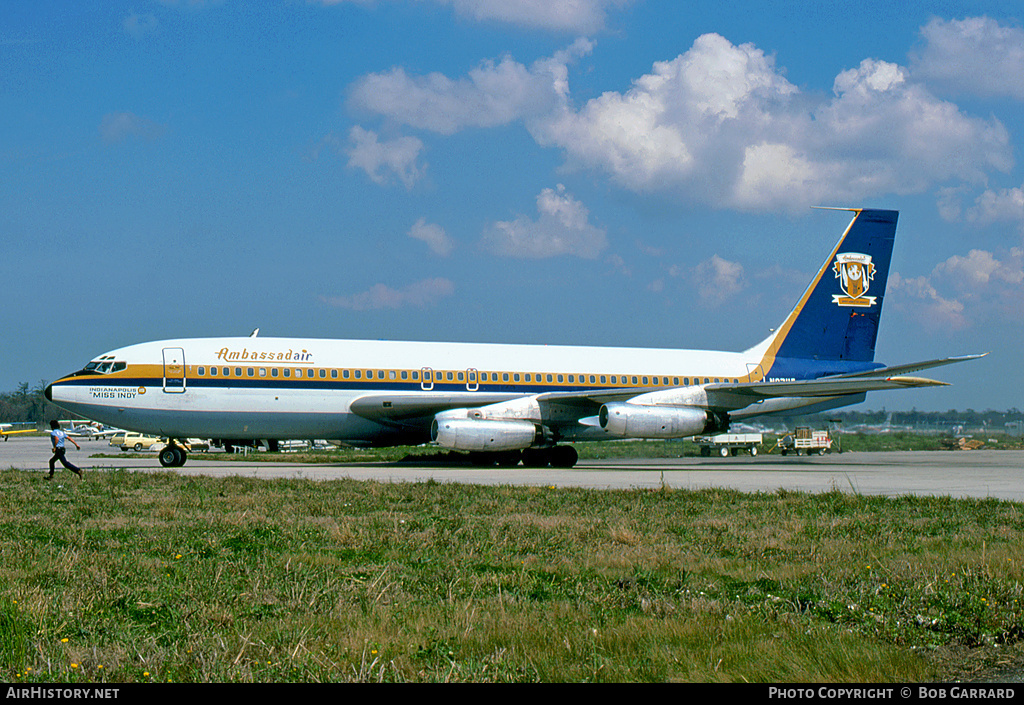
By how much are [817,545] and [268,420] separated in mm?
19597

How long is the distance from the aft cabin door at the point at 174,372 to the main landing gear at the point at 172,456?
184 cm

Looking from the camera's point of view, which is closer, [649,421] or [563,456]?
[649,421]

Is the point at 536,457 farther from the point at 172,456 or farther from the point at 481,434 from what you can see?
the point at 172,456

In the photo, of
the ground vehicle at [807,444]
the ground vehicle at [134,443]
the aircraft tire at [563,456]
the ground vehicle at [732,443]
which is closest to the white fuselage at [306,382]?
the aircraft tire at [563,456]

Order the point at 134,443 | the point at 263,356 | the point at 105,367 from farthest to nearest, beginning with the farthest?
1. the point at 134,443
2. the point at 263,356
3. the point at 105,367

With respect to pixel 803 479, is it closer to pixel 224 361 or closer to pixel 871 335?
pixel 871 335

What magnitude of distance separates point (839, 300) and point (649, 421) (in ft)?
33.6

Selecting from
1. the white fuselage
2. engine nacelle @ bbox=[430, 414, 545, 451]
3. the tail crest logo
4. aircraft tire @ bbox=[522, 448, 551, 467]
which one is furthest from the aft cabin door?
the tail crest logo

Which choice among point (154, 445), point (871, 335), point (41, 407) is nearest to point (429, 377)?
point (871, 335)

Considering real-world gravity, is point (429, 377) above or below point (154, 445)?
above

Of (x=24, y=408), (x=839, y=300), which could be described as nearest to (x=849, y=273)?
(x=839, y=300)

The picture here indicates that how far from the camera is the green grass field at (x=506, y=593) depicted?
5191 millimetres

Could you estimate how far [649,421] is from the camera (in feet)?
87.2

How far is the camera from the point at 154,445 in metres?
53.0
